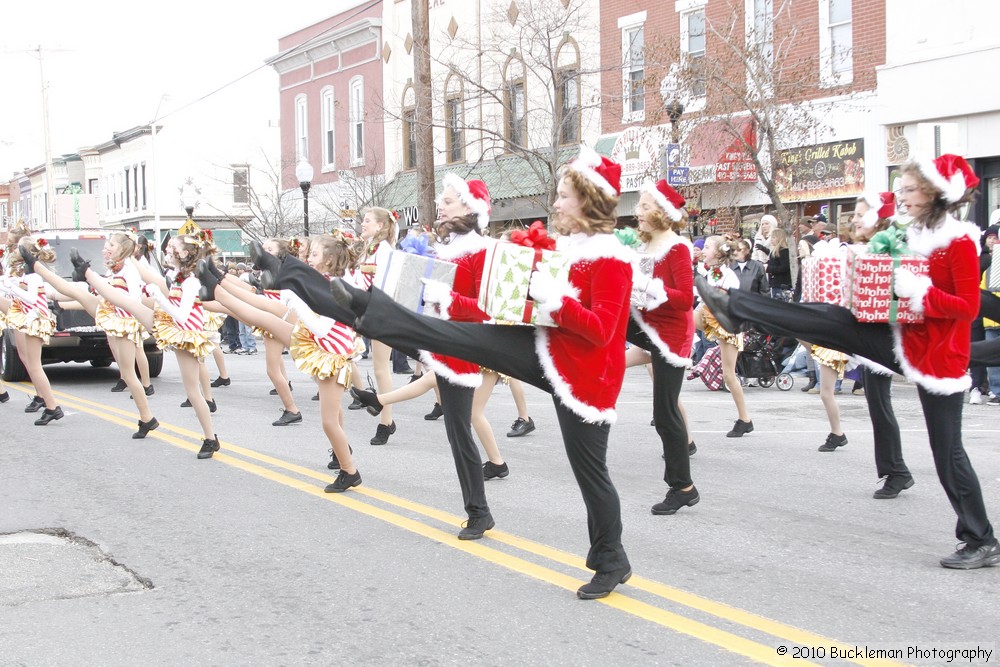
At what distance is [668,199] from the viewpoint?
7250mm

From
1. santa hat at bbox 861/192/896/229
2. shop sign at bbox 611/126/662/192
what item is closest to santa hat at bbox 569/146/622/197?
santa hat at bbox 861/192/896/229

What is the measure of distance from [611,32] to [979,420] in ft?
48.1

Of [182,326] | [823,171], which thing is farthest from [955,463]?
[823,171]

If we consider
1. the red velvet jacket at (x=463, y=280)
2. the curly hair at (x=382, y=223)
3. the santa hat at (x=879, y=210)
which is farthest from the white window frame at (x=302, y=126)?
the red velvet jacket at (x=463, y=280)

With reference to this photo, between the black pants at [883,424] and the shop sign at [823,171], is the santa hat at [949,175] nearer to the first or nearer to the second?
the black pants at [883,424]

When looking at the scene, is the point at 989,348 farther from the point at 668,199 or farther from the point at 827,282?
the point at 668,199

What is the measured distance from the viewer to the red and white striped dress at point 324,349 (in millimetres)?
8031

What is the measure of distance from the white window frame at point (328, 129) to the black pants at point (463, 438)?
29.2m

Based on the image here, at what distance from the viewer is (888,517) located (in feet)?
23.2

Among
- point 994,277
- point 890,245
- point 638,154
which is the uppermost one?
point 638,154

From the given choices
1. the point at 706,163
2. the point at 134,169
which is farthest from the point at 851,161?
the point at 134,169

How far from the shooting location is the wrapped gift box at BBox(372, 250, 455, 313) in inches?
209

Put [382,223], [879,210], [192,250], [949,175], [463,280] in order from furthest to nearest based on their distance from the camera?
[382,223], [192,250], [879,210], [463,280], [949,175]

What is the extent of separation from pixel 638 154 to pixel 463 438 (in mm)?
16404
